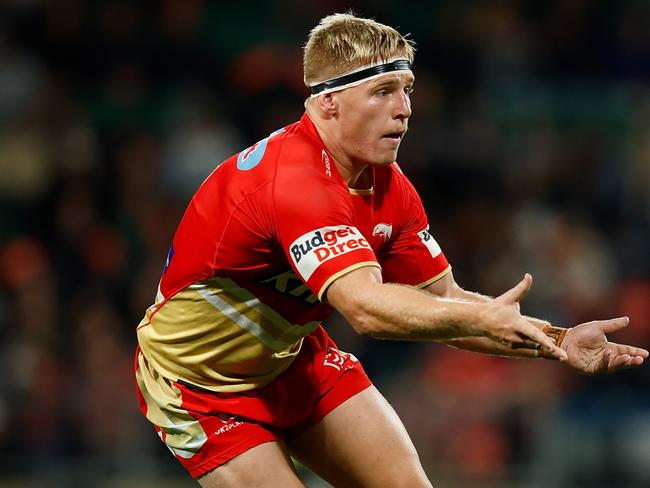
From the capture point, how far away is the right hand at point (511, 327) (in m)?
3.48

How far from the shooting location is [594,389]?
8.52m

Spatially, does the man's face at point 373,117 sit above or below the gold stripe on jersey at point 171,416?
above

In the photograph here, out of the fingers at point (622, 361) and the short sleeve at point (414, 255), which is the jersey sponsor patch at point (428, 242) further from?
the fingers at point (622, 361)

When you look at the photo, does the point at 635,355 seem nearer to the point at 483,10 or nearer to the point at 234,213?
the point at 234,213

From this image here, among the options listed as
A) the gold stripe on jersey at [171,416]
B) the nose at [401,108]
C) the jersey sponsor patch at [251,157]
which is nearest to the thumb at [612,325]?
the nose at [401,108]

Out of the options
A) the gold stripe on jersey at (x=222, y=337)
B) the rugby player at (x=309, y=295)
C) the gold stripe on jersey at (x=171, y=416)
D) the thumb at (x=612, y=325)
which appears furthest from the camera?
the gold stripe on jersey at (x=171, y=416)

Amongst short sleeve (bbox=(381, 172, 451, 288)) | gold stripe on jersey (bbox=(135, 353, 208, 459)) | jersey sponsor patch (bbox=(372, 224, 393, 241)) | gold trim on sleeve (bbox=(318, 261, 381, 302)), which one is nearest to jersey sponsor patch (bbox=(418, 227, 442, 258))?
short sleeve (bbox=(381, 172, 451, 288))

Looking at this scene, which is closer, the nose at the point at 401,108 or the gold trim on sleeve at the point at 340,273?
the gold trim on sleeve at the point at 340,273

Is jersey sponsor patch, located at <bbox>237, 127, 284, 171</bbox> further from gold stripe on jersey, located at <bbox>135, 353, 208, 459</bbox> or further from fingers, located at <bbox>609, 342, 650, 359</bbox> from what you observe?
fingers, located at <bbox>609, 342, 650, 359</bbox>

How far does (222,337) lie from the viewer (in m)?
4.52

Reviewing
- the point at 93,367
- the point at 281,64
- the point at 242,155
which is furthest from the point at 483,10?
the point at 242,155

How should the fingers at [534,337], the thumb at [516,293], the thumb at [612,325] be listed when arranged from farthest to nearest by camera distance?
the thumb at [612,325], the thumb at [516,293], the fingers at [534,337]

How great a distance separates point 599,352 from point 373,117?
119cm

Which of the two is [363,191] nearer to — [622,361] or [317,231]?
[317,231]
